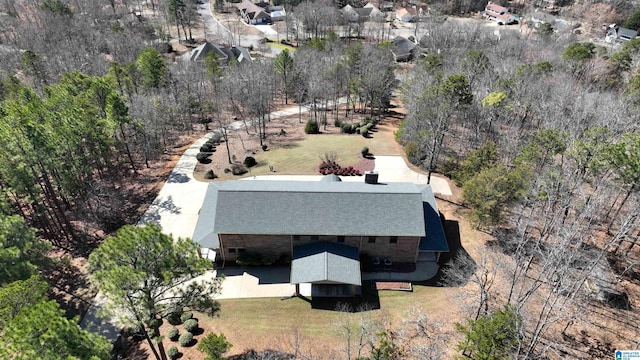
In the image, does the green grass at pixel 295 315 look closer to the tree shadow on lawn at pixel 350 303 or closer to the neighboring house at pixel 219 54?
the tree shadow on lawn at pixel 350 303

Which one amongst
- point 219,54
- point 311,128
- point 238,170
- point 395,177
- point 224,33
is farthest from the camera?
point 224,33

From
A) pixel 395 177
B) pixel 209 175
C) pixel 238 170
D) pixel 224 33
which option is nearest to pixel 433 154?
pixel 395 177

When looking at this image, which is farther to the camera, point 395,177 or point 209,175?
point 395,177

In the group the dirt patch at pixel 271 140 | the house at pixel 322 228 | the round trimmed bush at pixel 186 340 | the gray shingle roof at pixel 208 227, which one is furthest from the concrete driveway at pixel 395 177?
the round trimmed bush at pixel 186 340

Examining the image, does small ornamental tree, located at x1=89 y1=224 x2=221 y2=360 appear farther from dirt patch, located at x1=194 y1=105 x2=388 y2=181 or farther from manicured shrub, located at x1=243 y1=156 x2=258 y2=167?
manicured shrub, located at x1=243 y1=156 x2=258 y2=167

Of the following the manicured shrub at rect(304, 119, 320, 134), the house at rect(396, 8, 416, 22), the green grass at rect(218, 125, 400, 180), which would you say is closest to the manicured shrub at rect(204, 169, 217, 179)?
the green grass at rect(218, 125, 400, 180)

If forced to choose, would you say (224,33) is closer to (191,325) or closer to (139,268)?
(191,325)

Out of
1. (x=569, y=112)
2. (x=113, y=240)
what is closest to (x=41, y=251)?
(x=113, y=240)
